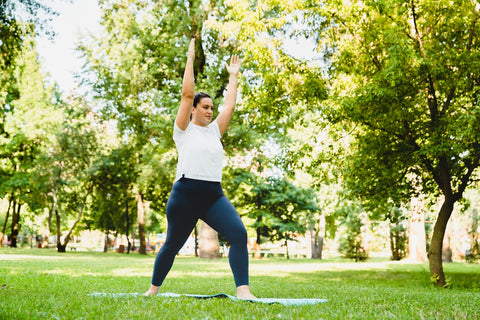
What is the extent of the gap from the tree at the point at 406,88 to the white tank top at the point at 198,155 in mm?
5388

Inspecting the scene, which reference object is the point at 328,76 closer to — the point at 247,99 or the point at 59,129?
the point at 247,99

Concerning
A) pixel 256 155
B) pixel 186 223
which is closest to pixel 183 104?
pixel 186 223

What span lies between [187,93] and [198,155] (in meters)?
0.64

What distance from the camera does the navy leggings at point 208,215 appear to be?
489 centimetres

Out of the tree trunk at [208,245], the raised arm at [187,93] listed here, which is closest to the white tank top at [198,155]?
the raised arm at [187,93]

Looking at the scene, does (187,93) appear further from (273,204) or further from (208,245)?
(273,204)

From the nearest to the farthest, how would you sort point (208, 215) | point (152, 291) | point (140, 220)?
point (208, 215)
point (152, 291)
point (140, 220)

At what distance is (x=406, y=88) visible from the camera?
10039 mm

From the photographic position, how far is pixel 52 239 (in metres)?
79.8

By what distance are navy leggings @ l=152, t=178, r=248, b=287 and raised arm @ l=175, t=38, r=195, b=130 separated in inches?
24.6

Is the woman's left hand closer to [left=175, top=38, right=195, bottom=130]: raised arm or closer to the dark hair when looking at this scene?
the dark hair

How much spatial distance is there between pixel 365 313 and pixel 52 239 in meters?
83.0

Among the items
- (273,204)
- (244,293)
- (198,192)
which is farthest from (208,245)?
(198,192)

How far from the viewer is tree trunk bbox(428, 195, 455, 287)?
1088cm
